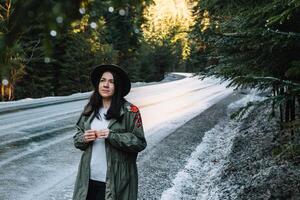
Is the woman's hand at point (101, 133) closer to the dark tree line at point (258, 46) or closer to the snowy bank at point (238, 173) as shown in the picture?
the dark tree line at point (258, 46)

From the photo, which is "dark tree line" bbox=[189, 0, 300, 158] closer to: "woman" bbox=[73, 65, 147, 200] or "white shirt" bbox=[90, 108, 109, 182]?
"woman" bbox=[73, 65, 147, 200]

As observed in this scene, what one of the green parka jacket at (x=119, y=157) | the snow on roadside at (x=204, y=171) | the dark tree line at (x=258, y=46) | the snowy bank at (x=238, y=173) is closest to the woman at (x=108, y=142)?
the green parka jacket at (x=119, y=157)

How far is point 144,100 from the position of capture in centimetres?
2262

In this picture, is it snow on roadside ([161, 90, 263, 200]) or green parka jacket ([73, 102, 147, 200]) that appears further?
snow on roadside ([161, 90, 263, 200])

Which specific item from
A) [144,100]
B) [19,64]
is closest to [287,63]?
[144,100]

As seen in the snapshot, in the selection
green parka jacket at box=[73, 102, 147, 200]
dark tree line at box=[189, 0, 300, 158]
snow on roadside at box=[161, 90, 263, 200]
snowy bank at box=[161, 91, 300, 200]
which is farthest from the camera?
snow on roadside at box=[161, 90, 263, 200]

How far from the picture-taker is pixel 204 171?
9102mm

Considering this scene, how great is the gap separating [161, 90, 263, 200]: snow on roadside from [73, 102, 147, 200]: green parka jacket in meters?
3.42

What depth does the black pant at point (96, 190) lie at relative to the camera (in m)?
3.77

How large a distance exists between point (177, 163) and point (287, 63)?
153 inches

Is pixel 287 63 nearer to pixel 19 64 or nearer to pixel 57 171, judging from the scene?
pixel 57 171

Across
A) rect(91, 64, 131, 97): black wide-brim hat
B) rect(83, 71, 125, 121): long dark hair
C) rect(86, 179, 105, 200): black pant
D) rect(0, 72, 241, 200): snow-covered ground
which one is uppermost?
rect(91, 64, 131, 97): black wide-brim hat

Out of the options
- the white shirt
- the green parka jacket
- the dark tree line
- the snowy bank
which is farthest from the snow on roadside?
the white shirt

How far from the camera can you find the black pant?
3768mm
